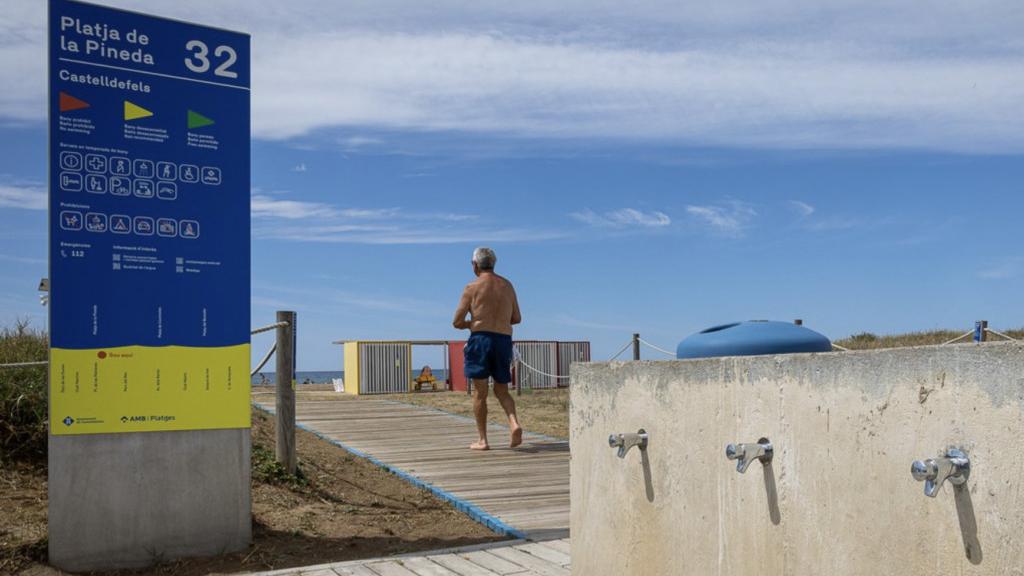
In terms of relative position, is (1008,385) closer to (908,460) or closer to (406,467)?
(908,460)

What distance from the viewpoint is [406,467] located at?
8.04 metres

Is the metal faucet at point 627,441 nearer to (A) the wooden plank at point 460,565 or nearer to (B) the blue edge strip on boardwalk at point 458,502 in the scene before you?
(A) the wooden plank at point 460,565

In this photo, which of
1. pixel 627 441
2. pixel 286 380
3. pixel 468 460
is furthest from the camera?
pixel 468 460

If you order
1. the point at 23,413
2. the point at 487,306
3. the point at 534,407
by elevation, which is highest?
the point at 487,306

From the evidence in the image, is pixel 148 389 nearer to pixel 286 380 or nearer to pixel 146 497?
pixel 146 497

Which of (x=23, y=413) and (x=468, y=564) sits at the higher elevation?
(x=23, y=413)

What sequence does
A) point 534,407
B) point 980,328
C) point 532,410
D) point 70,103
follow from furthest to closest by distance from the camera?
point 534,407, point 532,410, point 980,328, point 70,103

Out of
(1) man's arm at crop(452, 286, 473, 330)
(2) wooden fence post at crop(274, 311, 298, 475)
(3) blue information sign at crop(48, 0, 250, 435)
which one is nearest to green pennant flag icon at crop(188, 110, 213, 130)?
(3) blue information sign at crop(48, 0, 250, 435)

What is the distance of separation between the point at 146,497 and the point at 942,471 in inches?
170

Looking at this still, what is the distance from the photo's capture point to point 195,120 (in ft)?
17.8

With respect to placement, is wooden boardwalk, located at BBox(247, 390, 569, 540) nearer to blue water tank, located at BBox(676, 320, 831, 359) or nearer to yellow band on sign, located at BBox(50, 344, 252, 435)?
yellow band on sign, located at BBox(50, 344, 252, 435)

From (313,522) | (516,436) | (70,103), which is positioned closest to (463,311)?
(516,436)

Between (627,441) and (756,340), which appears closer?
(756,340)

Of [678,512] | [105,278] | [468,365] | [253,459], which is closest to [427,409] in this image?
[468,365]
